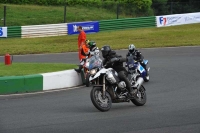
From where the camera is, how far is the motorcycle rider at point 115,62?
11781 mm

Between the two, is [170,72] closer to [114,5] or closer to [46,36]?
[46,36]

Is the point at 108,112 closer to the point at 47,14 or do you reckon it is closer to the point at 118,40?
the point at 118,40

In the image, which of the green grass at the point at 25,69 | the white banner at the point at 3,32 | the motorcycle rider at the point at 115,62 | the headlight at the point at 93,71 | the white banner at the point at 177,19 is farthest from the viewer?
the white banner at the point at 177,19

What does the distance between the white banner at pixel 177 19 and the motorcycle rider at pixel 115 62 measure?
1034 inches

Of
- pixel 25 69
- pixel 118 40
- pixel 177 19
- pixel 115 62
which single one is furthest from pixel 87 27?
pixel 115 62

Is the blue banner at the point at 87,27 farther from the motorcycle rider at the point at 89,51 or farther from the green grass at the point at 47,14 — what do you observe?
the motorcycle rider at the point at 89,51

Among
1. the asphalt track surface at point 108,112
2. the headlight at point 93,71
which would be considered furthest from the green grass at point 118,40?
the headlight at point 93,71

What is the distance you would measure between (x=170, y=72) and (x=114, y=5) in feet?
82.3

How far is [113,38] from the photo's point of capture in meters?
33.9

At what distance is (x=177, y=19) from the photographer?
38.8m

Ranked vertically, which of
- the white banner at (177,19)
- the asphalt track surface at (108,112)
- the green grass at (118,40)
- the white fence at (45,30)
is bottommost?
the asphalt track surface at (108,112)

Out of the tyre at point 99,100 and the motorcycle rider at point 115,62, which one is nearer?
the tyre at point 99,100

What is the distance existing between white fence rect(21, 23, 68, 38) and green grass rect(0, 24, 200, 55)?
68 centimetres

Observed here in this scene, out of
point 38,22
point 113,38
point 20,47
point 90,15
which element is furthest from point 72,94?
point 90,15
